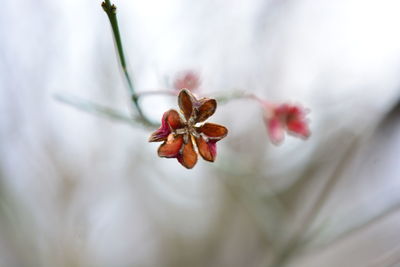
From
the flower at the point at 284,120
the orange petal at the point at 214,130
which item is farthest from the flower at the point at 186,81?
the orange petal at the point at 214,130

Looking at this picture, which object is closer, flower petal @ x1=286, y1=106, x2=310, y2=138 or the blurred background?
flower petal @ x1=286, y1=106, x2=310, y2=138

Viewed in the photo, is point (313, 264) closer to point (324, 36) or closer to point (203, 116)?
point (203, 116)

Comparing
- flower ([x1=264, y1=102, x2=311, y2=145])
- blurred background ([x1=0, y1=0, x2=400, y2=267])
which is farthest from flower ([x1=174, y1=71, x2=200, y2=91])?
blurred background ([x1=0, y1=0, x2=400, y2=267])

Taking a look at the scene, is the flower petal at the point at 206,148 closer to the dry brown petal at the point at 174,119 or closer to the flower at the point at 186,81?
the dry brown petal at the point at 174,119

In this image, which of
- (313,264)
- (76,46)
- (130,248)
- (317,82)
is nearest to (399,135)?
(313,264)

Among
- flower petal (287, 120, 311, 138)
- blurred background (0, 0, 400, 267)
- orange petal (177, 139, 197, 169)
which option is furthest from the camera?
blurred background (0, 0, 400, 267)

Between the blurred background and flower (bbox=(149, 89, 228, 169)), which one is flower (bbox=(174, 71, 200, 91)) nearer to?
flower (bbox=(149, 89, 228, 169))

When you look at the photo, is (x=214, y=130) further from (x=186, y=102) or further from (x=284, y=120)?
(x=284, y=120)
